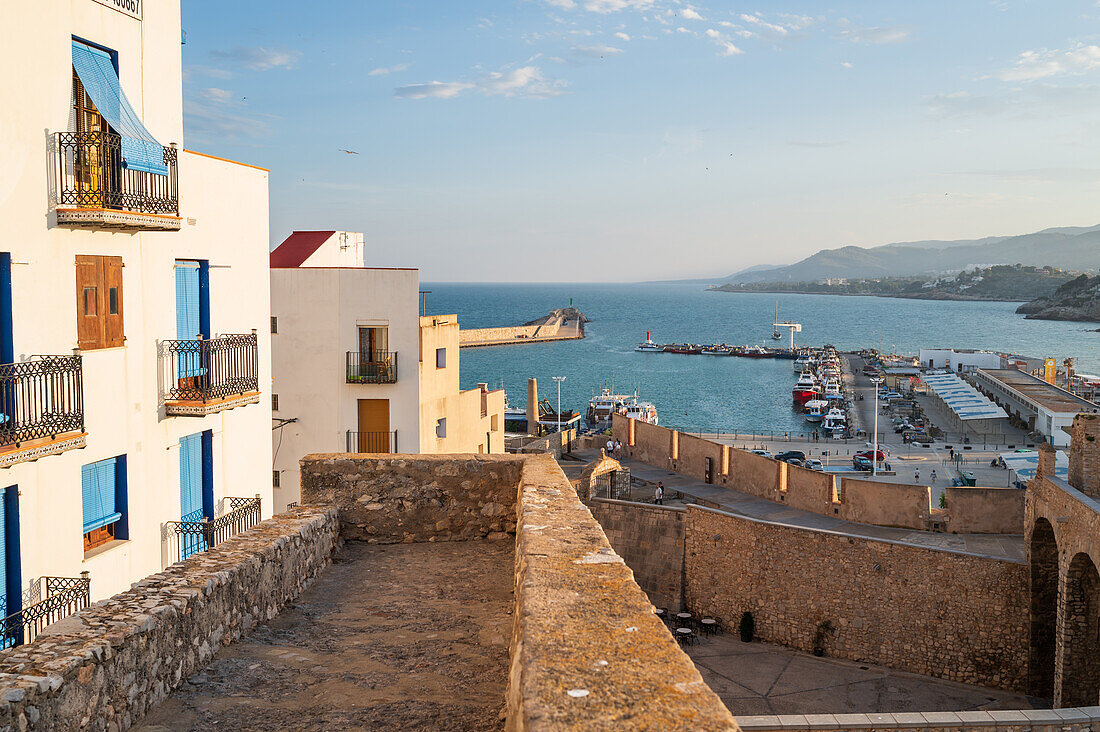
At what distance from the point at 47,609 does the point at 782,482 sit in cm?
2227

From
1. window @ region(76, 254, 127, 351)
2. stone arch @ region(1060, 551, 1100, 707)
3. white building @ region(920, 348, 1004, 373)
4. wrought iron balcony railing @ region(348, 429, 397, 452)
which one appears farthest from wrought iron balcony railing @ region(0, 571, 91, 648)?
white building @ region(920, 348, 1004, 373)

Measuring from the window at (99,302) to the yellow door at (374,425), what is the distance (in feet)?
45.4

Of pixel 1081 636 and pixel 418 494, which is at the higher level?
pixel 418 494

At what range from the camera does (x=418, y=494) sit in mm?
7746

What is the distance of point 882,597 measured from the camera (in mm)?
21484

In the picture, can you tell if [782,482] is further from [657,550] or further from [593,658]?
[593,658]

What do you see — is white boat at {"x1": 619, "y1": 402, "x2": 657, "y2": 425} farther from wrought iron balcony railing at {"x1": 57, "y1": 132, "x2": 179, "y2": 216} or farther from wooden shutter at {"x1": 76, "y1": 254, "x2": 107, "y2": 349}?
wooden shutter at {"x1": 76, "y1": 254, "x2": 107, "y2": 349}

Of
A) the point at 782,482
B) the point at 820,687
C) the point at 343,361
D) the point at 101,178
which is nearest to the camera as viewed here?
the point at 101,178

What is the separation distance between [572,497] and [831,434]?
2414 inches

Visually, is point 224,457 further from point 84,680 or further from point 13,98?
point 84,680

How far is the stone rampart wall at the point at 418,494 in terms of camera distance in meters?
7.59

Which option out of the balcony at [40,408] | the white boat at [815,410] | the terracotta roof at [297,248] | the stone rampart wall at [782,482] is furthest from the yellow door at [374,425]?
the white boat at [815,410]

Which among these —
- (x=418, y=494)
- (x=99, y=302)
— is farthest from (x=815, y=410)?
(x=418, y=494)

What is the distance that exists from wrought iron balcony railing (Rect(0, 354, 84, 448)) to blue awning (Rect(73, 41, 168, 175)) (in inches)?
97.8
